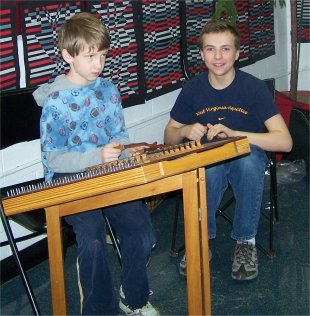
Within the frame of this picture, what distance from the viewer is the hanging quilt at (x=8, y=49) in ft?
8.54

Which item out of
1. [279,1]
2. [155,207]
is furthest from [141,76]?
[279,1]

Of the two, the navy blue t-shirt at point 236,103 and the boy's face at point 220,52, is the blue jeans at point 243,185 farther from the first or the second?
the boy's face at point 220,52

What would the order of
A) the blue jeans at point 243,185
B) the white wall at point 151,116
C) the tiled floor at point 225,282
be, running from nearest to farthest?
the tiled floor at point 225,282, the blue jeans at point 243,185, the white wall at point 151,116

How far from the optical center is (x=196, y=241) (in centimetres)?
201

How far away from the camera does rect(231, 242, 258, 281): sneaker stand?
2.73 m

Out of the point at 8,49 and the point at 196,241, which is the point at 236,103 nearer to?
the point at 196,241

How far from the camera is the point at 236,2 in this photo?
4355mm

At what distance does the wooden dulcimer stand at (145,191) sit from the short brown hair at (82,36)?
0.53 m

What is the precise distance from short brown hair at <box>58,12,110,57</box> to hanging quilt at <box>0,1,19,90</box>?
465 millimetres

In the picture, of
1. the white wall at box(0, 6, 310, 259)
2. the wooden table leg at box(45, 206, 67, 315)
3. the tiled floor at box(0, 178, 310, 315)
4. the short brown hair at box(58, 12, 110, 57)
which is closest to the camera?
the wooden table leg at box(45, 206, 67, 315)

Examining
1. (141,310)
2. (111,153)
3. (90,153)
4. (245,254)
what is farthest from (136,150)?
(245,254)

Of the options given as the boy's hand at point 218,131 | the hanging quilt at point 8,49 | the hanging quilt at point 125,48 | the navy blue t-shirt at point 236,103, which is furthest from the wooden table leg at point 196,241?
the hanging quilt at point 125,48

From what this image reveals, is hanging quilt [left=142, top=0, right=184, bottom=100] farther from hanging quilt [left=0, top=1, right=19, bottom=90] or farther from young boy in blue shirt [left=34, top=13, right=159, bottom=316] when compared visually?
young boy in blue shirt [left=34, top=13, right=159, bottom=316]

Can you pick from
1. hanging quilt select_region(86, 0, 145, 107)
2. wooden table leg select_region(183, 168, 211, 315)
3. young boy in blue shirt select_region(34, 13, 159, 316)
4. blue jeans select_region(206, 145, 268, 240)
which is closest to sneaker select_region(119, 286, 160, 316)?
young boy in blue shirt select_region(34, 13, 159, 316)
